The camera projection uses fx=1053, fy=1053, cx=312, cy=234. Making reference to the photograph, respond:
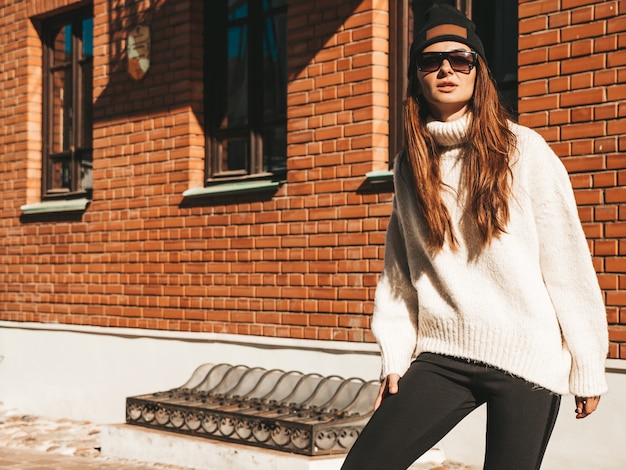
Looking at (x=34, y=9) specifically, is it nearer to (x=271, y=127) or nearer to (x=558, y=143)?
(x=271, y=127)

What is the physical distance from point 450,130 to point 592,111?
3101 millimetres

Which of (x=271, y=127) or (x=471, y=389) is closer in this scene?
(x=471, y=389)

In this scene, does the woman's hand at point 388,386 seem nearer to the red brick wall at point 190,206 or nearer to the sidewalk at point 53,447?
the sidewalk at point 53,447

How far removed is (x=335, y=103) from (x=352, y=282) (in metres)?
1.23

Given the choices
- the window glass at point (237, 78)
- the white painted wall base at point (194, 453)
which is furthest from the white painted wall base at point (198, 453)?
the window glass at point (237, 78)

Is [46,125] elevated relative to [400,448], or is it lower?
elevated

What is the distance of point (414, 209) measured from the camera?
2949mm

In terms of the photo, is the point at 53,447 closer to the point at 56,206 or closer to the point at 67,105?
the point at 56,206

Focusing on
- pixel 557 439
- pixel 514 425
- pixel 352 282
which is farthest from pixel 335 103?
pixel 514 425

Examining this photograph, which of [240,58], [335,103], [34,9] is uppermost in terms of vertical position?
[34,9]

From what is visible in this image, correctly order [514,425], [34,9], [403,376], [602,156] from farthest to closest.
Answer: [34,9], [602,156], [403,376], [514,425]

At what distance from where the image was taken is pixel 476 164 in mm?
2795

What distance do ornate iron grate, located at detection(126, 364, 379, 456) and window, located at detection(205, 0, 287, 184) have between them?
1.60m

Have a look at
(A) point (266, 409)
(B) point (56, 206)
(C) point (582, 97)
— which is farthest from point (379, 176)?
(B) point (56, 206)
